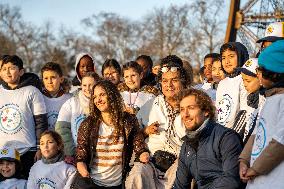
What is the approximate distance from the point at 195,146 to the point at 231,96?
116 cm

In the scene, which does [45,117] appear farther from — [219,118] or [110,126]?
[219,118]

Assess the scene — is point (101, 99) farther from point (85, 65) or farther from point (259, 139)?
point (259, 139)

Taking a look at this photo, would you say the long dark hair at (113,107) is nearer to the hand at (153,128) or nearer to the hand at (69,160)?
the hand at (153,128)

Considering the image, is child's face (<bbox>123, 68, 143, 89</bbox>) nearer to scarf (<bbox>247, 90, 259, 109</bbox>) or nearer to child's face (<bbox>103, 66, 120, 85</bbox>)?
child's face (<bbox>103, 66, 120, 85</bbox>)

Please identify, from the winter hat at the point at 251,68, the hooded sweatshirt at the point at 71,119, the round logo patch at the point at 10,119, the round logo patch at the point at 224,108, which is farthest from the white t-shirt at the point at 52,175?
the winter hat at the point at 251,68

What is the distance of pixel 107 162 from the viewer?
16.6 feet

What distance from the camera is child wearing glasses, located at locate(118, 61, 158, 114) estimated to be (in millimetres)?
6098

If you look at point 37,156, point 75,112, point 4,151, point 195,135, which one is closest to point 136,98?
point 75,112

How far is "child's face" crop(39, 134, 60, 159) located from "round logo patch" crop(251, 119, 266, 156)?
107 inches

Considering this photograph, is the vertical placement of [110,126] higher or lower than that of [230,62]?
lower

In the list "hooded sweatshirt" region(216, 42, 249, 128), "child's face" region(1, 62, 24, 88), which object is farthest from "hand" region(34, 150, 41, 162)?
"hooded sweatshirt" region(216, 42, 249, 128)

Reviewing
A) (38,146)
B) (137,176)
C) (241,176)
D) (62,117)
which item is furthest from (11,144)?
(241,176)

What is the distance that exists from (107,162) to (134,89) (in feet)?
4.65

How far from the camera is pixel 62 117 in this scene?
5.90 m
